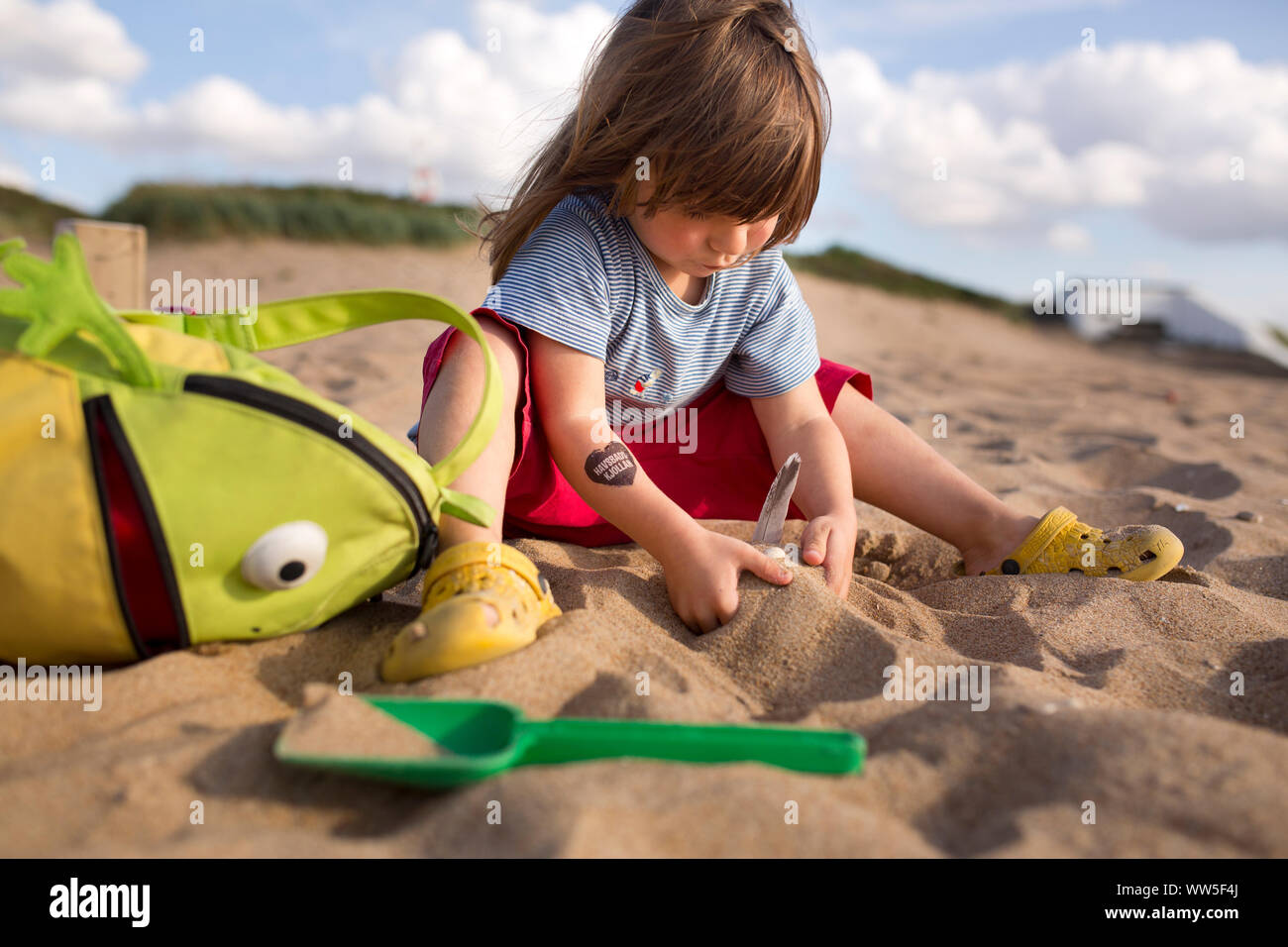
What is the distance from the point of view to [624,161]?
1.67 metres

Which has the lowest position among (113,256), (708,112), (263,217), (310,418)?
(310,418)

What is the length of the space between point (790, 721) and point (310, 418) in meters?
0.68

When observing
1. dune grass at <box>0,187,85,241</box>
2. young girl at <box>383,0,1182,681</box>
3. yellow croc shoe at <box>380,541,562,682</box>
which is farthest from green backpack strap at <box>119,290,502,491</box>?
dune grass at <box>0,187,85,241</box>

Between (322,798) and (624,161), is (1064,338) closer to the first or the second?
(624,161)

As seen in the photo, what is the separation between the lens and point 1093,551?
1.72 m

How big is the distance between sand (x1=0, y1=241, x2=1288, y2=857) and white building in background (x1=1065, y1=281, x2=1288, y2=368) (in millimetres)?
8925

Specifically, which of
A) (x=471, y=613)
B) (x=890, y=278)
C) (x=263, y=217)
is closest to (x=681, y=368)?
(x=471, y=613)

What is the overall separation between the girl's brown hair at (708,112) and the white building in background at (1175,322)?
29.6ft

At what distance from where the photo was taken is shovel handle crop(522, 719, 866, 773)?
0.95 metres

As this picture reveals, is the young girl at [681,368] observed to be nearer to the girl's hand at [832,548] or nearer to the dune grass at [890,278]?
the girl's hand at [832,548]

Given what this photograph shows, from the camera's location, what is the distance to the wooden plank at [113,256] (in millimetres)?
3924

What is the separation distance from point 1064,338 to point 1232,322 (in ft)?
7.79

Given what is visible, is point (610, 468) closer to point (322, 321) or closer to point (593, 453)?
point (593, 453)
